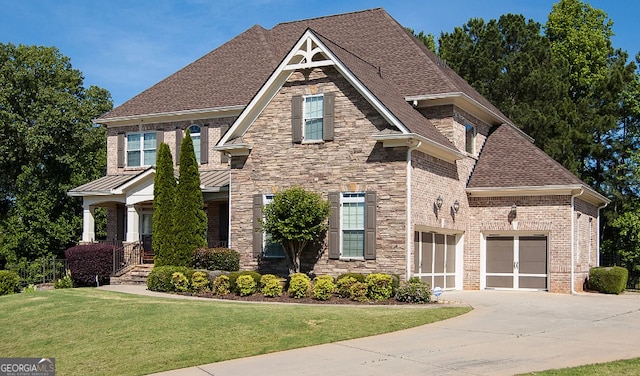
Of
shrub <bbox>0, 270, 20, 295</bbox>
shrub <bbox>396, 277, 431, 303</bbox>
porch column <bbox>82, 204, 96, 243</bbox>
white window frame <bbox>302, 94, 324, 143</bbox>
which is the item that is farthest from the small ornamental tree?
shrub <bbox>0, 270, 20, 295</bbox>

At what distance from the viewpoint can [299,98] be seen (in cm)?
2392

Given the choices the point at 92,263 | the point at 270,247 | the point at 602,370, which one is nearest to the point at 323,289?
the point at 270,247

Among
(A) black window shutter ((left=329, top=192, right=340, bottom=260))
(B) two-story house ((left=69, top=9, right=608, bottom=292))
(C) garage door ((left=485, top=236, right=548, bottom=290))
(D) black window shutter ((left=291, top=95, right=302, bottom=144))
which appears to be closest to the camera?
(B) two-story house ((left=69, top=9, right=608, bottom=292))

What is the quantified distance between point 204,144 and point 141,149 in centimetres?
318

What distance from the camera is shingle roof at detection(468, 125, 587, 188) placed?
86.6ft

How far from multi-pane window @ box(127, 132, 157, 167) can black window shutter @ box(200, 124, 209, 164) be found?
2315 millimetres

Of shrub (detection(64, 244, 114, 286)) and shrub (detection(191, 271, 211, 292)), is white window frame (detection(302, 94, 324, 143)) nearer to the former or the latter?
shrub (detection(191, 271, 211, 292))

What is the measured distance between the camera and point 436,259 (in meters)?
25.3

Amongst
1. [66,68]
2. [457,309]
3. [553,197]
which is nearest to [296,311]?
[457,309]

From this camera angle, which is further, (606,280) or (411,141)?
(606,280)

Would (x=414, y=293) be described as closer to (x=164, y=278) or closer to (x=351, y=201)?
(x=351, y=201)

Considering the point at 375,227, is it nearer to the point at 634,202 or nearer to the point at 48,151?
the point at 634,202

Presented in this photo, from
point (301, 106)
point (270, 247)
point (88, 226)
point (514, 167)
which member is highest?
point (301, 106)

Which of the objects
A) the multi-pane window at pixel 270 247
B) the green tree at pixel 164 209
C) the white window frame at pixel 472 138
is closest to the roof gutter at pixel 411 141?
the white window frame at pixel 472 138
